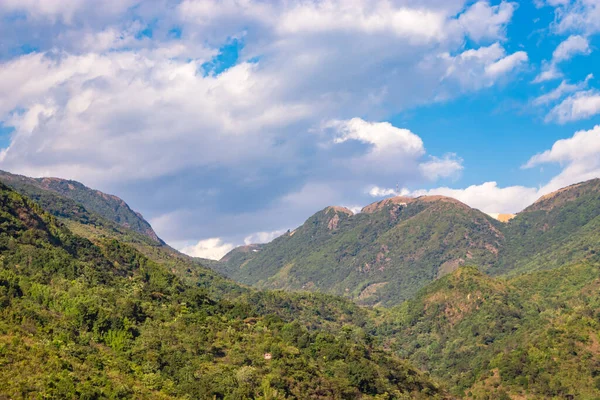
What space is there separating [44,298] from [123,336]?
16.3m

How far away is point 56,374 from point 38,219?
309 ft

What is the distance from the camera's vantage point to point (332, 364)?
119938 millimetres

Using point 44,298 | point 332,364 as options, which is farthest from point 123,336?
point 332,364

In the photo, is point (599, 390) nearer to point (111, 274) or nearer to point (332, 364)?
point (332, 364)

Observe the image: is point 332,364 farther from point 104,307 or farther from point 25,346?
point 25,346

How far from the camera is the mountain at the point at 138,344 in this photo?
3132 inches

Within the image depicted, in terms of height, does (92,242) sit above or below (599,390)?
above

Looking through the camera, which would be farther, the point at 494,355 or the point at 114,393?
the point at 494,355

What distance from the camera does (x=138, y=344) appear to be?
99.6 meters

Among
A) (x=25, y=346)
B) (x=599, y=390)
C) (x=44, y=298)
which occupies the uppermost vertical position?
(x=44, y=298)

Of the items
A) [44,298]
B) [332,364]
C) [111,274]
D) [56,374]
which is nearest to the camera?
[56,374]

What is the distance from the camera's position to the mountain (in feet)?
261

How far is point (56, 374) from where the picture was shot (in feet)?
246

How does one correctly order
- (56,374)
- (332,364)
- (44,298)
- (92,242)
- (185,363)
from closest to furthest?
(56,374) → (185,363) → (44,298) → (332,364) → (92,242)
